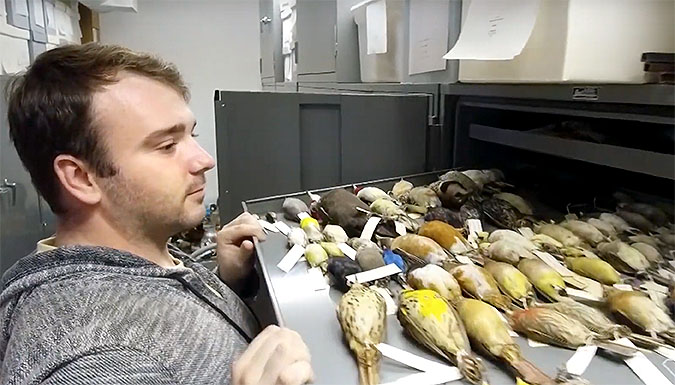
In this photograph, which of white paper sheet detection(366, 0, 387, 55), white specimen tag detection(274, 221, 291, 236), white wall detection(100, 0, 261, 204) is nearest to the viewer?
white specimen tag detection(274, 221, 291, 236)

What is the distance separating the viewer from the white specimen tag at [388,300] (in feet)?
2.31

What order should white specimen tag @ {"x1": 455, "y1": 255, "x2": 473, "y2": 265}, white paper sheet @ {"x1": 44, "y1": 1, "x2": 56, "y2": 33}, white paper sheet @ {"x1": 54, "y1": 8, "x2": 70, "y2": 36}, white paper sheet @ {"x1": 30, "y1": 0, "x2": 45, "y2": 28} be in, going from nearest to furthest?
1. white specimen tag @ {"x1": 455, "y1": 255, "x2": 473, "y2": 265}
2. white paper sheet @ {"x1": 30, "y1": 0, "x2": 45, "y2": 28}
3. white paper sheet @ {"x1": 44, "y1": 1, "x2": 56, "y2": 33}
4. white paper sheet @ {"x1": 54, "y1": 8, "x2": 70, "y2": 36}

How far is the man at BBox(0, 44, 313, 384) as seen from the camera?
0.62 meters

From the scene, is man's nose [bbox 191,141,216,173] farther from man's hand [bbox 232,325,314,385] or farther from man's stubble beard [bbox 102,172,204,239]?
man's hand [bbox 232,325,314,385]

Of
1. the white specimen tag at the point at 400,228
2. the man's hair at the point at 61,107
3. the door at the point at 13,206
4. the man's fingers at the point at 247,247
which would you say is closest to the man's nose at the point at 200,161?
the man's hair at the point at 61,107

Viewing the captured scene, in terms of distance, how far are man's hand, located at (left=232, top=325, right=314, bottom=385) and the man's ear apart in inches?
17.4

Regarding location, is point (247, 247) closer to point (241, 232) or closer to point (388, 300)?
point (241, 232)

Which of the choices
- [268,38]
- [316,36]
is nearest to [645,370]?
[316,36]

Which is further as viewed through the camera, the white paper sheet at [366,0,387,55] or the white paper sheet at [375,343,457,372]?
the white paper sheet at [366,0,387,55]

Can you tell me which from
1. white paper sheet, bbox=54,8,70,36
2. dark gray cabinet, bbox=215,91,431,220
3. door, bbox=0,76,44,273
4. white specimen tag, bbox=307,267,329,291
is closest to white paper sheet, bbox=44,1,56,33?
white paper sheet, bbox=54,8,70,36

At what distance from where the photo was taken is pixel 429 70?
1.40m

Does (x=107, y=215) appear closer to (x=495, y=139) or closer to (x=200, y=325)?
(x=200, y=325)

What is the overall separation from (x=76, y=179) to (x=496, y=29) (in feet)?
2.66

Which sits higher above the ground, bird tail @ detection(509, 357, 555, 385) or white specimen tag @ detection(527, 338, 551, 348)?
bird tail @ detection(509, 357, 555, 385)
